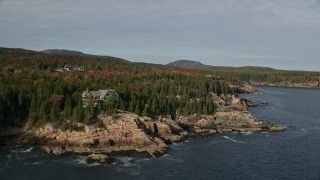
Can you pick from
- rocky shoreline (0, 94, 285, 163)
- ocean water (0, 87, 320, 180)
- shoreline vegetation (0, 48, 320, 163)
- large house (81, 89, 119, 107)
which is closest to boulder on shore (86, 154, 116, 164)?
rocky shoreline (0, 94, 285, 163)

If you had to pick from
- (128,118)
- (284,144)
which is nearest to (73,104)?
(128,118)

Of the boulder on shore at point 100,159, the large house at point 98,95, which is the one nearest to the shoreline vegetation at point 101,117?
the boulder on shore at point 100,159

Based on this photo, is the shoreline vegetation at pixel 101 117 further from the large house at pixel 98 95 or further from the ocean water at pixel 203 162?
the ocean water at pixel 203 162

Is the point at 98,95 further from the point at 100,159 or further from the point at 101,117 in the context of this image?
the point at 100,159

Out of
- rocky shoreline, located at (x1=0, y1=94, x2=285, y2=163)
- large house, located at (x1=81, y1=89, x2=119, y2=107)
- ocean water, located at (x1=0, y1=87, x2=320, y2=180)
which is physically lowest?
ocean water, located at (x1=0, y1=87, x2=320, y2=180)

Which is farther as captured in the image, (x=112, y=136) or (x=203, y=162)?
(x=112, y=136)

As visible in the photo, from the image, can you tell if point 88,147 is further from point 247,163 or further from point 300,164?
point 300,164

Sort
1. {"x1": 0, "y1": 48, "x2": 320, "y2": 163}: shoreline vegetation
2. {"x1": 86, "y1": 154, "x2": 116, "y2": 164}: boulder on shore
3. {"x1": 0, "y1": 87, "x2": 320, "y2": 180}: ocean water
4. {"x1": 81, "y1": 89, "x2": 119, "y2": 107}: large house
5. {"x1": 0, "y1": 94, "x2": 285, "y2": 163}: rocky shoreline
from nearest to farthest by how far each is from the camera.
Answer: {"x1": 0, "y1": 87, "x2": 320, "y2": 180}: ocean water < {"x1": 86, "y1": 154, "x2": 116, "y2": 164}: boulder on shore < {"x1": 0, "y1": 94, "x2": 285, "y2": 163}: rocky shoreline < {"x1": 0, "y1": 48, "x2": 320, "y2": 163}: shoreline vegetation < {"x1": 81, "y1": 89, "x2": 119, "y2": 107}: large house

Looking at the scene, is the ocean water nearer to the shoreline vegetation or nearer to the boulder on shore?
the boulder on shore

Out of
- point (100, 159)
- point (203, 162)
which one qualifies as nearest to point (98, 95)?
point (100, 159)

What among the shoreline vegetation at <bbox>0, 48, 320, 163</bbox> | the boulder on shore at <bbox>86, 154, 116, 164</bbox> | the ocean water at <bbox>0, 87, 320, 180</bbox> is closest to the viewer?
the ocean water at <bbox>0, 87, 320, 180</bbox>
